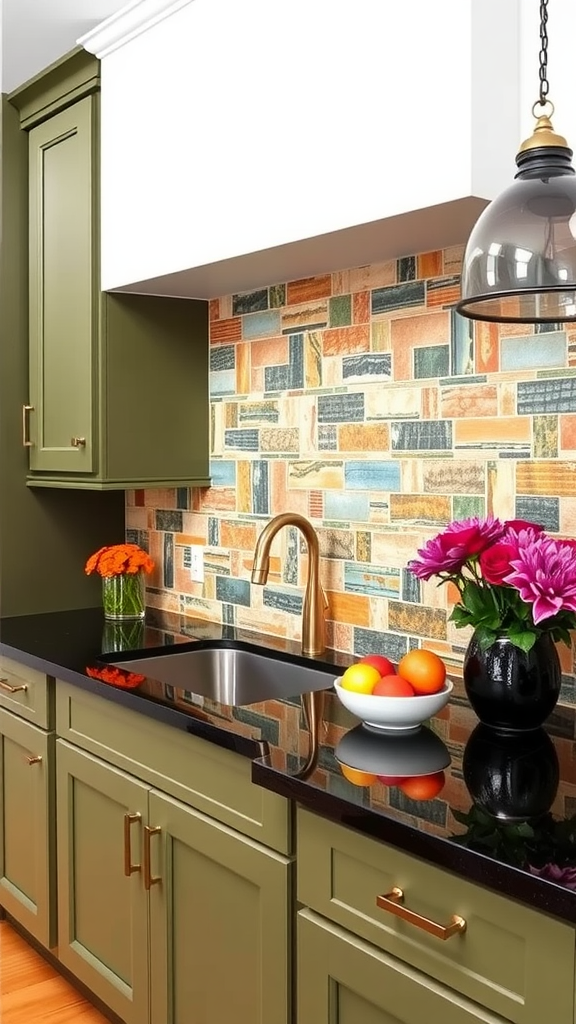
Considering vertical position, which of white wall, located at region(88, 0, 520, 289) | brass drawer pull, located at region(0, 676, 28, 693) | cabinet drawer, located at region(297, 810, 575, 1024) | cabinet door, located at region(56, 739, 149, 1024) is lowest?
cabinet door, located at region(56, 739, 149, 1024)

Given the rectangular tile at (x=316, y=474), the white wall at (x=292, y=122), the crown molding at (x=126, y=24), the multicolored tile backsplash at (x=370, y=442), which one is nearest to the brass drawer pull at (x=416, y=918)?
the multicolored tile backsplash at (x=370, y=442)

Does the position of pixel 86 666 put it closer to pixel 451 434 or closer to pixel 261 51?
pixel 451 434

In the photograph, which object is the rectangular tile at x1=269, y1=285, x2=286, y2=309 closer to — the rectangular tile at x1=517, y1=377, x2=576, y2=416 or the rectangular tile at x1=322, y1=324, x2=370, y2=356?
the rectangular tile at x1=322, y1=324, x2=370, y2=356

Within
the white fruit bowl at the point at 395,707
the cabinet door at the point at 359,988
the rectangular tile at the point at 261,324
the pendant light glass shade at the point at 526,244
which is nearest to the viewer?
the pendant light glass shade at the point at 526,244

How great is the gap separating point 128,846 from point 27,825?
0.68 m

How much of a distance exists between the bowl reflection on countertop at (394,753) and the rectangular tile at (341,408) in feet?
2.93

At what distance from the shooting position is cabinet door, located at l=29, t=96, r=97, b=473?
281 cm

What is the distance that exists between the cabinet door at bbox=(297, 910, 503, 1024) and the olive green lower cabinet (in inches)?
3.3

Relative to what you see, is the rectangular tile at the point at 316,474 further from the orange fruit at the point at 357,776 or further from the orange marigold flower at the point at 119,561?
the orange fruit at the point at 357,776

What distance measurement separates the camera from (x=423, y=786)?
1507 millimetres

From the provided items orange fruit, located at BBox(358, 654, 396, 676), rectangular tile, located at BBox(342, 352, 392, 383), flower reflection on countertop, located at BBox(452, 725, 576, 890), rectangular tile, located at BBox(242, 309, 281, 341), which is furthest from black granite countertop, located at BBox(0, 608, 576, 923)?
rectangular tile, located at BBox(242, 309, 281, 341)

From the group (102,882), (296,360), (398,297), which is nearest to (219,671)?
(102,882)

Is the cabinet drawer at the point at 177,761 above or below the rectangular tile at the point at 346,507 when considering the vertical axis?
below

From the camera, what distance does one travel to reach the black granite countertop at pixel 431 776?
49.9 inches
